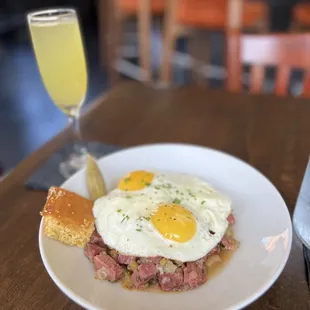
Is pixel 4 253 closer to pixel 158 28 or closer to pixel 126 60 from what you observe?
pixel 126 60

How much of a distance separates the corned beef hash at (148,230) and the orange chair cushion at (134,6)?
2.44m

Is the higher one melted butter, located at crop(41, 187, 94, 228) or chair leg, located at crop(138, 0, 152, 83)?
melted butter, located at crop(41, 187, 94, 228)

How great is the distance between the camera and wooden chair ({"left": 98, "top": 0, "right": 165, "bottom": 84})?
2935 mm

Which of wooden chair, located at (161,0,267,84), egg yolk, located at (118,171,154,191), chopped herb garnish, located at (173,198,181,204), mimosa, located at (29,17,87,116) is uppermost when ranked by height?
mimosa, located at (29,17,87,116)

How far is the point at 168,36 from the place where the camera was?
2891mm

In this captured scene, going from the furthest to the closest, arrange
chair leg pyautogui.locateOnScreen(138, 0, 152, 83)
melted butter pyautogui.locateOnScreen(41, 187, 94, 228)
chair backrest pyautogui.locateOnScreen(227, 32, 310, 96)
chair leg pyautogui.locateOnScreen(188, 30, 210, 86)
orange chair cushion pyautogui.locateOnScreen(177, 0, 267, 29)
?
chair leg pyautogui.locateOnScreen(188, 30, 210, 86) → chair leg pyautogui.locateOnScreen(138, 0, 152, 83) → orange chair cushion pyautogui.locateOnScreen(177, 0, 267, 29) → chair backrest pyautogui.locateOnScreen(227, 32, 310, 96) → melted butter pyautogui.locateOnScreen(41, 187, 94, 228)

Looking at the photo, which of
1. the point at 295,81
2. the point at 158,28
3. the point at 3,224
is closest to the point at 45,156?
the point at 3,224

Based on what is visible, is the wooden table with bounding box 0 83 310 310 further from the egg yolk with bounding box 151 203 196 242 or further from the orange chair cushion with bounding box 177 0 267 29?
the orange chair cushion with bounding box 177 0 267 29

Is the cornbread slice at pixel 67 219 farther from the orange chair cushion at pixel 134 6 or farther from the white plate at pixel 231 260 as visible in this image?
the orange chair cushion at pixel 134 6

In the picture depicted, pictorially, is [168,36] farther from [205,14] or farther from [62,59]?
[62,59]

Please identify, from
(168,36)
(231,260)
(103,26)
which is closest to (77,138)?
(231,260)

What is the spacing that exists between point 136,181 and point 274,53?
0.94m

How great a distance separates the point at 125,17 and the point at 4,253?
8.94ft

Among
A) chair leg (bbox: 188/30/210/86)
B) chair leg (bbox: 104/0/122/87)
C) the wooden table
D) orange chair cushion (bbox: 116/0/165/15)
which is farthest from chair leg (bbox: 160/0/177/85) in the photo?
the wooden table
